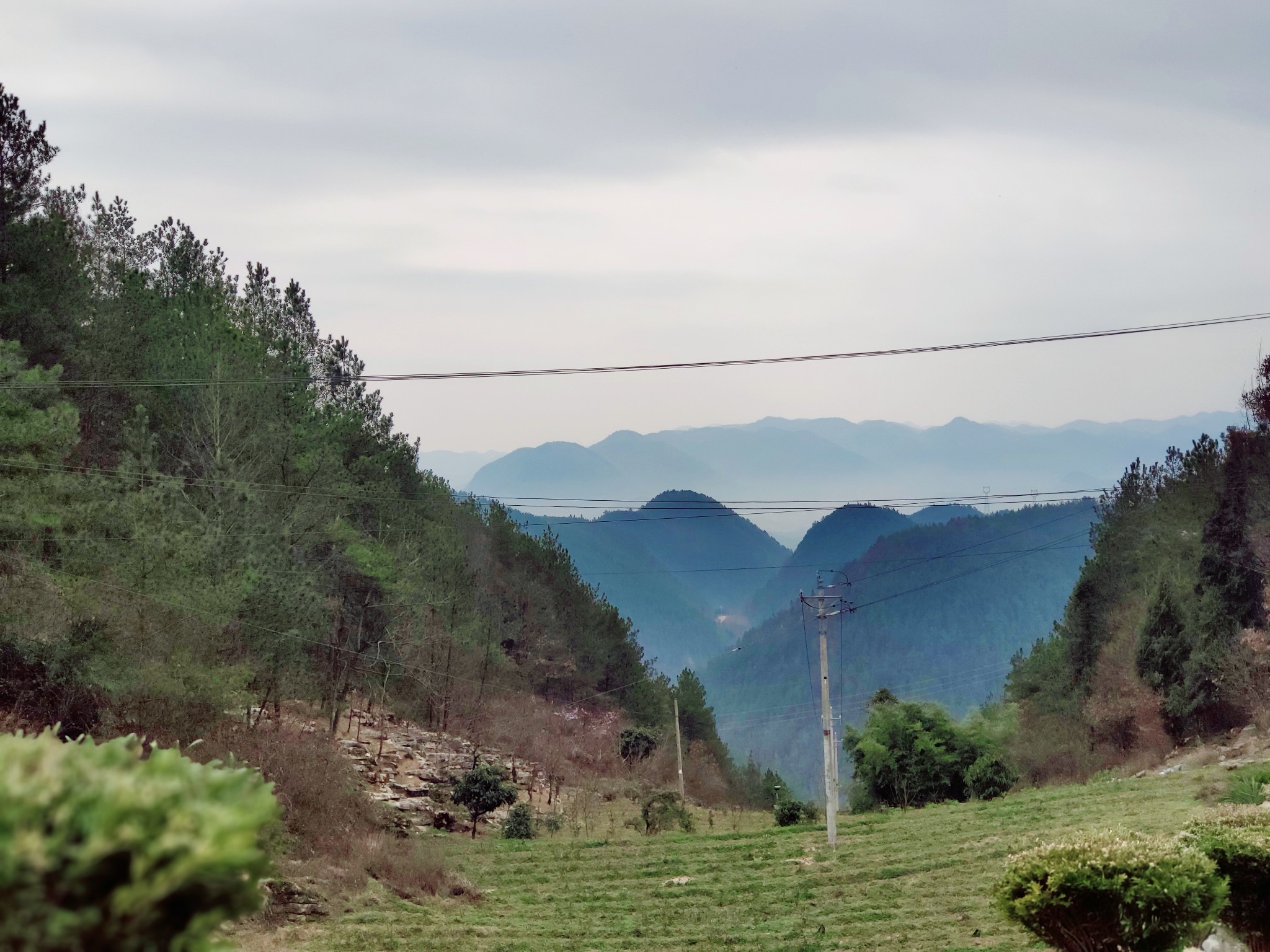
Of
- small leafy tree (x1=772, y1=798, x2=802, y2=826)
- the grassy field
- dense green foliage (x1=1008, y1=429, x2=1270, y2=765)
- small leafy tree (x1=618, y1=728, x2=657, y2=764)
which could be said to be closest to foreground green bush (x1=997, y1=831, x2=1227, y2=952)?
the grassy field

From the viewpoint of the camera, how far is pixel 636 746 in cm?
5547

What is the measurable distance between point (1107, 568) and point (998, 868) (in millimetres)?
40357

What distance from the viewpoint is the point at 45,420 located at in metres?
23.8

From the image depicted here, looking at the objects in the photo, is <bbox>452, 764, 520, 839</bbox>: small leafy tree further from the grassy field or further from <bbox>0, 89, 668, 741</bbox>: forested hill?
<bbox>0, 89, 668, 741</bbox>: forested hill

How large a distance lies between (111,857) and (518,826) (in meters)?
33.7

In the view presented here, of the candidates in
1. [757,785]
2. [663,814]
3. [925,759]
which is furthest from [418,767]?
[757,785]

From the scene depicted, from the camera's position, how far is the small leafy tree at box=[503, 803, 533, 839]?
34.8 m

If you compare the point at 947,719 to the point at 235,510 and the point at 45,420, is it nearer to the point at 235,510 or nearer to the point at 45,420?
the point at 235,510

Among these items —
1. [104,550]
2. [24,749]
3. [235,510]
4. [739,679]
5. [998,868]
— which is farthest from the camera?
[739,679]

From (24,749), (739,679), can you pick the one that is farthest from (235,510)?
(739,679)

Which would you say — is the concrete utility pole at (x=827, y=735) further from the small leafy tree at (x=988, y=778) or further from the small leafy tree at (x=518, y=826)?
the small leafy tree at (x=988, y=778)

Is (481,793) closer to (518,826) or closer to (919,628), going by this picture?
(518,826)

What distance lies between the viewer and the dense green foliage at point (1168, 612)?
4319cm

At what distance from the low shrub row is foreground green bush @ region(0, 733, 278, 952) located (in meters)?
8.48
